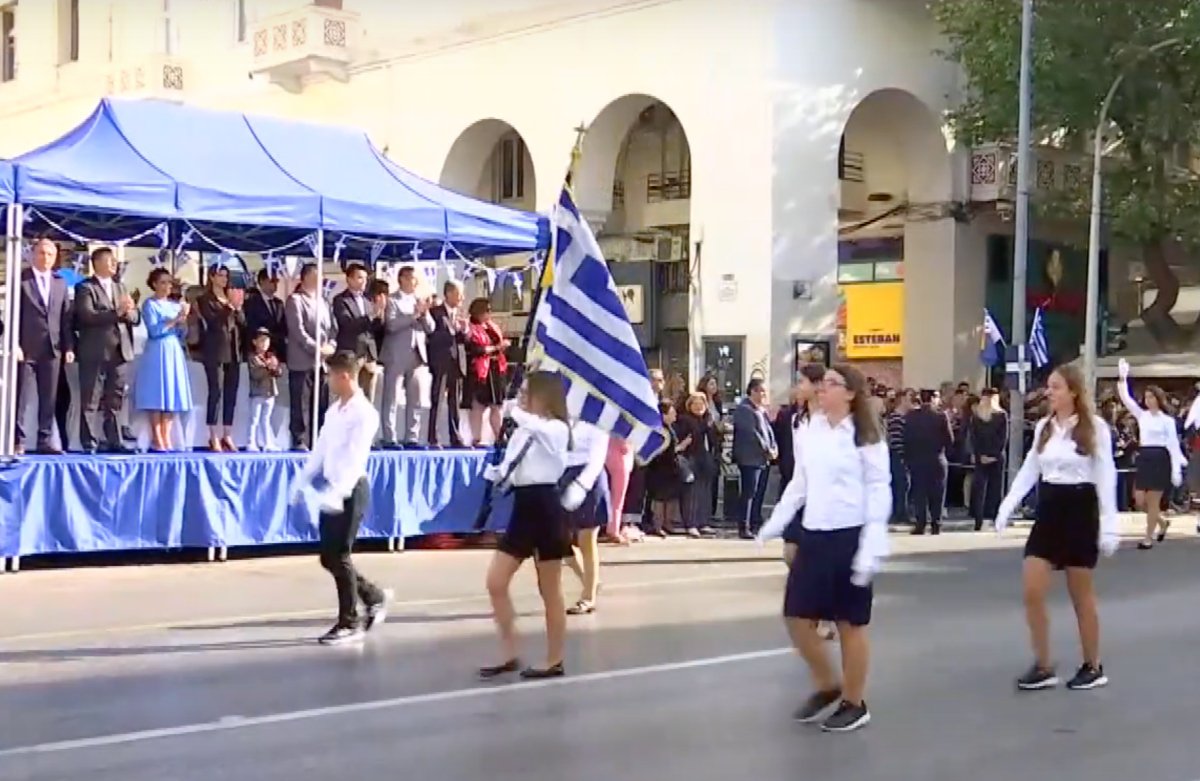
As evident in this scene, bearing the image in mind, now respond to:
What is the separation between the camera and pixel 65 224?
17000 millimetres

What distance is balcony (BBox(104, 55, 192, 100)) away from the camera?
34969 millimetres

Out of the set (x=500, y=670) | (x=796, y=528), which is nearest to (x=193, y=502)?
(x=500, y=670)

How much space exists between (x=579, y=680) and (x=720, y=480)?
11906 mm

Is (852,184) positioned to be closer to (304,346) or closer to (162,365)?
(304,346)

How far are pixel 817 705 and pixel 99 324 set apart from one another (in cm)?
861

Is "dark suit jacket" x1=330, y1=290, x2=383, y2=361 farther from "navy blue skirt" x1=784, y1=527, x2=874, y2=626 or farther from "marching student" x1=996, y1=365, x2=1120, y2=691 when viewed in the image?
"navy blue skirt" x1=784, y1=527, x2=874, y2=626

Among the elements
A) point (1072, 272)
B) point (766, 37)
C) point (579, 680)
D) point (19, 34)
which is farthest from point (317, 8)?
point (579, 680)

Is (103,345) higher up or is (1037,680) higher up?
(103,345)

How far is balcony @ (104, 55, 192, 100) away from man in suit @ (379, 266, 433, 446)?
20.2 metres

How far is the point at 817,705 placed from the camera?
8188 mm

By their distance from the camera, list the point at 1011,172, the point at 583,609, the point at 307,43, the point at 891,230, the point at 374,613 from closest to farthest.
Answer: the point at 374,613, the point at 583,609, the point at 1011,172, the point at 307,43, the point at 891,230

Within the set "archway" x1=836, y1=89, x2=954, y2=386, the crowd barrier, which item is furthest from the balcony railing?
the crowd barrier

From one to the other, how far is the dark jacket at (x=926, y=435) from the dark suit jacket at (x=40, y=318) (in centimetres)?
1085

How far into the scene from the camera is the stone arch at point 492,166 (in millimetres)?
30281
